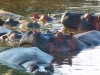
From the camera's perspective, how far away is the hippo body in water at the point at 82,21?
482 inches

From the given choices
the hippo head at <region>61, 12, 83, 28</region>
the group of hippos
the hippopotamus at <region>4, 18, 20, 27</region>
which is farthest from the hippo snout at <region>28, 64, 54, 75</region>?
the hippopotamus at <region>4, 18, 20, 27</region>

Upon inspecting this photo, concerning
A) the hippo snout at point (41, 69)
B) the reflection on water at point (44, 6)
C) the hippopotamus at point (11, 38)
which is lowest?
the reflection on water at point (44, 6)

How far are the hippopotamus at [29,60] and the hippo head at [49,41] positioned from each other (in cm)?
69

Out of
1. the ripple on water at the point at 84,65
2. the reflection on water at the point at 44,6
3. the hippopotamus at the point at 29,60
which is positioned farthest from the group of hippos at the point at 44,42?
the reflection on water at the point at 44,6

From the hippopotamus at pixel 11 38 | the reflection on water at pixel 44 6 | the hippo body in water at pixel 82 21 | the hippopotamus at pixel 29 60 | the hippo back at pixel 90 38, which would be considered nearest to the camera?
the hippopotamus at pixel 29 60

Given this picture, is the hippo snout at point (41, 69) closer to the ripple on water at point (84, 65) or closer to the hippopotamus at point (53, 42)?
the ripple on water at point (84, 65)

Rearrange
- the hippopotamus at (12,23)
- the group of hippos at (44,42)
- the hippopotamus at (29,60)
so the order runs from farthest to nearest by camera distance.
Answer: the hippopotamus at (12,23) < the group of hippos at (44,42) < the hippopotamus at (29,60)

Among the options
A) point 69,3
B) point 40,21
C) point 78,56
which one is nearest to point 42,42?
point 78,56

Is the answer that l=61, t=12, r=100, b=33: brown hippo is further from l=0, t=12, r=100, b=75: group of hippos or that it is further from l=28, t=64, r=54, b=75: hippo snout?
l=28, t=64, r=54, b=75: hippo snout

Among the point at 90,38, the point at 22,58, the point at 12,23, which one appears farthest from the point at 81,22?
the point at 22,58

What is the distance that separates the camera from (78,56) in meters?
8.72

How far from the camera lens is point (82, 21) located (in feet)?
41.0

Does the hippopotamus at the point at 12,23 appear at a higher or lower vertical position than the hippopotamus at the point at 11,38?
lower

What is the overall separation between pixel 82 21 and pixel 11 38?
2787mm
